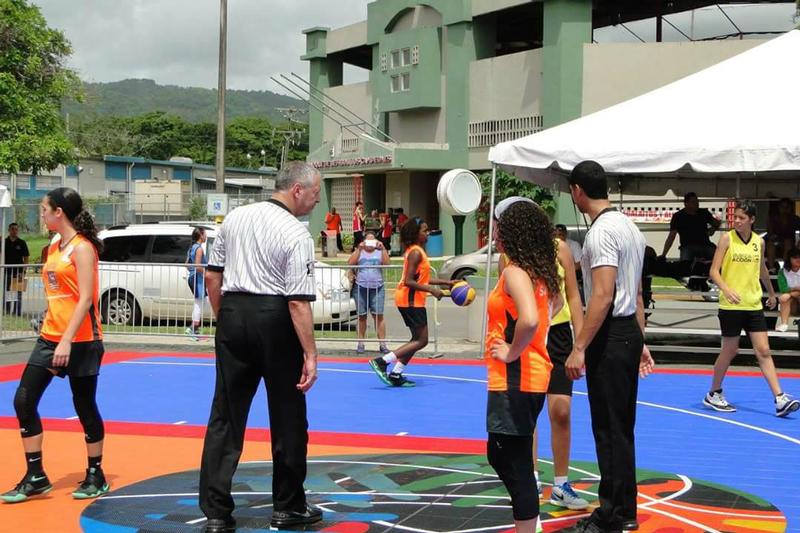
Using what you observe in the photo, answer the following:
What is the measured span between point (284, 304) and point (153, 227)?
1385 cm

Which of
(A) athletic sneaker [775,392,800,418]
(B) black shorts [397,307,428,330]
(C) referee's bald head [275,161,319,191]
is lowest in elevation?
(A) athletic sneaker [775,392,800,418]

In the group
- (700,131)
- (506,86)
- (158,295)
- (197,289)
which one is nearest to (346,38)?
(506,86)

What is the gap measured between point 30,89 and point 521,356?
83.5ft

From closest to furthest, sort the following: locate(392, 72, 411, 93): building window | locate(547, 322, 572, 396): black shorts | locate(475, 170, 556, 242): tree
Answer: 1. locate(547, 322, 572, 396): black shorts
2. locate(475, 170, 556, 242): tree
3. locate(392, 72, 411, 93): building window

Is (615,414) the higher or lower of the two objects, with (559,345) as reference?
lower

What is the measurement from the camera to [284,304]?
19.8 feet

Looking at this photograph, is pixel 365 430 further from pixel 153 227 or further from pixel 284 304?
pixel 153 227

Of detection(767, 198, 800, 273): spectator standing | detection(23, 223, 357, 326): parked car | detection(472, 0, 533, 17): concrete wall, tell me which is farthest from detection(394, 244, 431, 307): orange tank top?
detection(472, 0, 533, 17): concrete wall

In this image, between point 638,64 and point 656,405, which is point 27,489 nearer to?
point 656,405

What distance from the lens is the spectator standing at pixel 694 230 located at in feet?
52.5

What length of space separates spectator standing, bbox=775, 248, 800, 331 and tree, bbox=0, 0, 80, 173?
19.0 m

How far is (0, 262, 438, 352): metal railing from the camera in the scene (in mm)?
16688

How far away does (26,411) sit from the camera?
22.8 feet

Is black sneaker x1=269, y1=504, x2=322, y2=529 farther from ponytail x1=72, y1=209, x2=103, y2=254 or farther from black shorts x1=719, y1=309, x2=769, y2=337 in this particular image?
black shorts x1=719, y1=309, x2=769, y2=337
